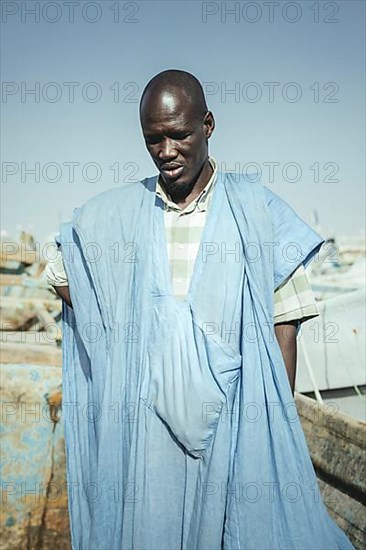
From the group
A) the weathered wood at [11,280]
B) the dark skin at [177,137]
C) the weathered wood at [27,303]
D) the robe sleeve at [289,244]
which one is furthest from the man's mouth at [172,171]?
the weathered wood at [11,280]

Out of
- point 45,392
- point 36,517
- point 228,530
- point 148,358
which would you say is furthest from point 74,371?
point 36,517

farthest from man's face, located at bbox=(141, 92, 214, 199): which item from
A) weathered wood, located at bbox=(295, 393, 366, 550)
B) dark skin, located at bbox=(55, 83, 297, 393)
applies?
weathered wood, located at bbox=(295, 393, 366, 550)

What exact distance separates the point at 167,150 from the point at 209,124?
0.19 m

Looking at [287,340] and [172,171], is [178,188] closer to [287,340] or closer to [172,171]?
[172,171]

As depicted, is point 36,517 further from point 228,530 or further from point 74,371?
point 228,530

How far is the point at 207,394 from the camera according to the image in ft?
6.42

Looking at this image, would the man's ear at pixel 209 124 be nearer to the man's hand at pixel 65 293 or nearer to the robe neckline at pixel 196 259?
the robe neckline at pixel 196 259

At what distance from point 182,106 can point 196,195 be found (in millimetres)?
279

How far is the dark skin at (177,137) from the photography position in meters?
1.96

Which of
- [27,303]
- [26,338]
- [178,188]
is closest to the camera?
[178,188]

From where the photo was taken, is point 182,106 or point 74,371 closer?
point 182,106

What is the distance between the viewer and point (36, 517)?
3.45 meters

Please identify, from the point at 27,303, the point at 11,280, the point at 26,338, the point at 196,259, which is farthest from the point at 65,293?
the point at 11,280

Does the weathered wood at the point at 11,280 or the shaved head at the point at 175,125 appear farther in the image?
the weathered wood at the point at 11,280
